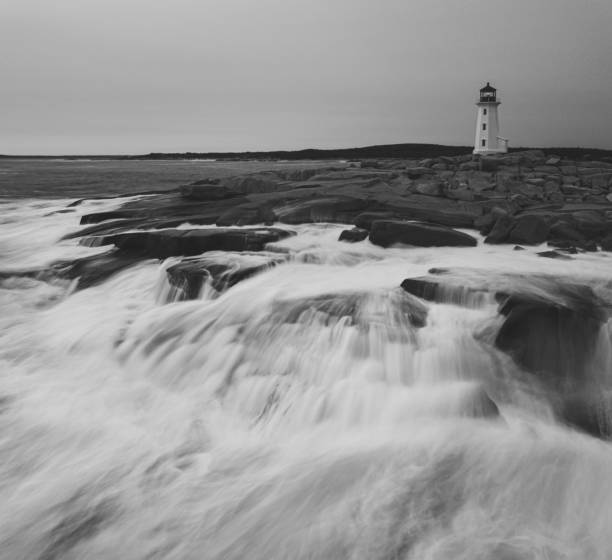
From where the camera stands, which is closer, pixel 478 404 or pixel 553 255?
pixel 478 404

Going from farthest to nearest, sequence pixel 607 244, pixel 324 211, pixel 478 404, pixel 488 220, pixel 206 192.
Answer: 1. pixel 206 192
2. pixel 324 211
3. pixel 488 220
4. pixel 607 244
5. pixel 478 404

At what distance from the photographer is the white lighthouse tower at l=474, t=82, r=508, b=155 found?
39438 mm

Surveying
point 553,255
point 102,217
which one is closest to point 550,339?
point 553,255

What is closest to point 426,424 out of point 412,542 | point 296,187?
point 412,542

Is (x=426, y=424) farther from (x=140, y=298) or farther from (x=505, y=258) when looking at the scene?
(x=140, y=298)

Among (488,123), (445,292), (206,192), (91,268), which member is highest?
(488,123)

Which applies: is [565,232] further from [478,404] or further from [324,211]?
[478,404]

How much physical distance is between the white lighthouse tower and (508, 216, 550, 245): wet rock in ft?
109

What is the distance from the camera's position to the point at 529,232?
8.85 m

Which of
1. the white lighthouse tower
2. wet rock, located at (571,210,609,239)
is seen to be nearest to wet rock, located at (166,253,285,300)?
wet rock, located at (571,210,609,239)

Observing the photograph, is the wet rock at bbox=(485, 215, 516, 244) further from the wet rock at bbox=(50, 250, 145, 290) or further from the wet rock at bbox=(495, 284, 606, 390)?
the wet rock at bbox=(50, 250, 145, 290)

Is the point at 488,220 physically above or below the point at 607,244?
above

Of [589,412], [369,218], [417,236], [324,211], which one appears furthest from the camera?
[324,211]

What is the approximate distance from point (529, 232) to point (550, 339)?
4.54 m
